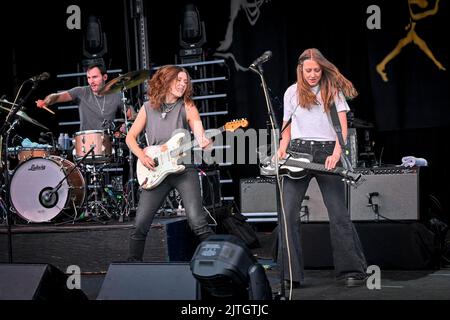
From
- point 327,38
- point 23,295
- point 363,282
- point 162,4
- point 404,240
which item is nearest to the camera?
point 23,295

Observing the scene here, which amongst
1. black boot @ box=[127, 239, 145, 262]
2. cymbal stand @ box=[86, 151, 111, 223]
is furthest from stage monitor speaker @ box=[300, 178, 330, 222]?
cymbal stand @ box=[86, 151, 111, 223]

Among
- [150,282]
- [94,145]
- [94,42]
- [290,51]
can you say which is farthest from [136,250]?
[94,42]

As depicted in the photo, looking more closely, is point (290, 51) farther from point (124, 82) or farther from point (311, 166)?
point (311, 166)

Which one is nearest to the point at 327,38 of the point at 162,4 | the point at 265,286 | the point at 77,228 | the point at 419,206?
the point at 162,4

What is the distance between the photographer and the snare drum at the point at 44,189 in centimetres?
802

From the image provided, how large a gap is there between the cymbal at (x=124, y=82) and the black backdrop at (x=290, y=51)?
8.10 feet

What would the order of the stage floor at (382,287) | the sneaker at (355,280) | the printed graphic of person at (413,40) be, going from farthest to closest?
the printed graphic of person at (413,40) < the sneaker at (355,280) < the stage floor at (382,287)

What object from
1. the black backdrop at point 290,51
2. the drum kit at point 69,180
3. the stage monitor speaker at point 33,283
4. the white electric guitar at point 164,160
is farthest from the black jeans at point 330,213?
the black backdrop at point 290,51

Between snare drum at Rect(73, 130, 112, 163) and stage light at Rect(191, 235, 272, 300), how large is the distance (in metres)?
4.10

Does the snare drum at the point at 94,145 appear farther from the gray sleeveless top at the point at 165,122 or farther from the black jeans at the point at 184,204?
the black jeans at the point at 184,204

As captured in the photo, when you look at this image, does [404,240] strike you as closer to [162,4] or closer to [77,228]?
[77,228]

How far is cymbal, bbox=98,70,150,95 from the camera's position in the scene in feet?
24.8
